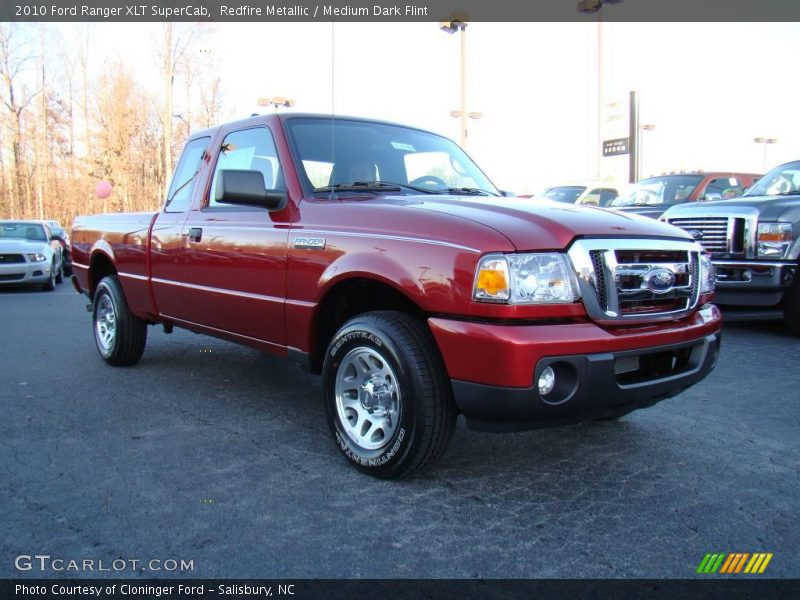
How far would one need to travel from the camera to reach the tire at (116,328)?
552 cm

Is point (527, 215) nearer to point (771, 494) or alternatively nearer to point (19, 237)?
point (771, 494)

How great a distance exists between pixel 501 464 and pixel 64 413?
285 centimetres

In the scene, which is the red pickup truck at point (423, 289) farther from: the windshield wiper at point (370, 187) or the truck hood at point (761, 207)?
the truck hood at point (761, 207)

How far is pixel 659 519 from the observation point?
276cm

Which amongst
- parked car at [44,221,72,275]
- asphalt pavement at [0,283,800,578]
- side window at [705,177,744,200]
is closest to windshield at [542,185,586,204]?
side window at [705,177,744,200]

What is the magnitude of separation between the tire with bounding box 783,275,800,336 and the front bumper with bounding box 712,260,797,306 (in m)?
0.06

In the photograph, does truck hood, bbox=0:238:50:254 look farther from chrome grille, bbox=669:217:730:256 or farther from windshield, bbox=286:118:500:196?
chrome grille, bbox=669:217:730:256

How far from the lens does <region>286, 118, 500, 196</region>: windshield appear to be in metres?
3.91

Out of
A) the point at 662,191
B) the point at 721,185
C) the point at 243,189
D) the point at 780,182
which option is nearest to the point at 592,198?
the point at 662,191

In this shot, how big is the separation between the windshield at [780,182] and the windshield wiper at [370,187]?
5.36 meters

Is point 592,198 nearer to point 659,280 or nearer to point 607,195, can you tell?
point 607,195

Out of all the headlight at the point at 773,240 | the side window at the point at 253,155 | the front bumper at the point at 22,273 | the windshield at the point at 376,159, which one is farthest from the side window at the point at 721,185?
the front bumper at the point at 22,273

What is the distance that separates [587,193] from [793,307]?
8.56m
